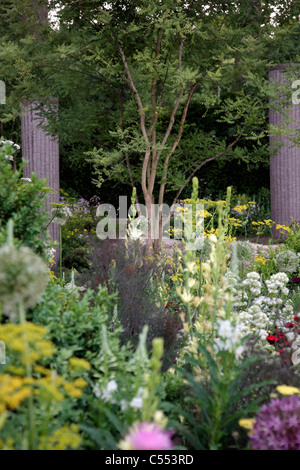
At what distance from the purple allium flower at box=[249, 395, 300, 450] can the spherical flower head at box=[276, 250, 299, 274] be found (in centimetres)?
364

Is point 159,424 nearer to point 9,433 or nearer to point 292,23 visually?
point 9,433

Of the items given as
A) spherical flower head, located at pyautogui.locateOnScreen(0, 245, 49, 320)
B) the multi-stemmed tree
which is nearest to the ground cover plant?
spherical flower head, located at pyautogui.locateOnScreen(0, 245, 49, 320)

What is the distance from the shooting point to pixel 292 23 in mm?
6773

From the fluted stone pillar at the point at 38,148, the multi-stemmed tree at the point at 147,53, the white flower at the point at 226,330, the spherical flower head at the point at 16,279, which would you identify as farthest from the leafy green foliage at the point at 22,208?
the fluted stone pillar at the point at 38,148

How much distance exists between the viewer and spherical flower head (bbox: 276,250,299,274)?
5.30 m

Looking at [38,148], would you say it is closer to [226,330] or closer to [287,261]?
[287,261]

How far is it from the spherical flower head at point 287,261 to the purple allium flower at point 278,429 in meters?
3.64

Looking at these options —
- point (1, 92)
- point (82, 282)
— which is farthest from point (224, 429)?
point (1, 92)

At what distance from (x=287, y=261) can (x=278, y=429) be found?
12.3 ft

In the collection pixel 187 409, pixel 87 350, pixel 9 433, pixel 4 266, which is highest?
pixel 4 266

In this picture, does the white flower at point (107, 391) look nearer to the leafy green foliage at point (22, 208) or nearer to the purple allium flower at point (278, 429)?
the purple allium flower at point (278, 429)

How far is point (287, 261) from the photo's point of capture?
5.32 meters

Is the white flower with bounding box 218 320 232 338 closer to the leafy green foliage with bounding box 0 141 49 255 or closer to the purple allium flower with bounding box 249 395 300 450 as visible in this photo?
the purple allium flower with bounding box 249 395 300 450

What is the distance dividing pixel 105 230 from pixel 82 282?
3819mm
